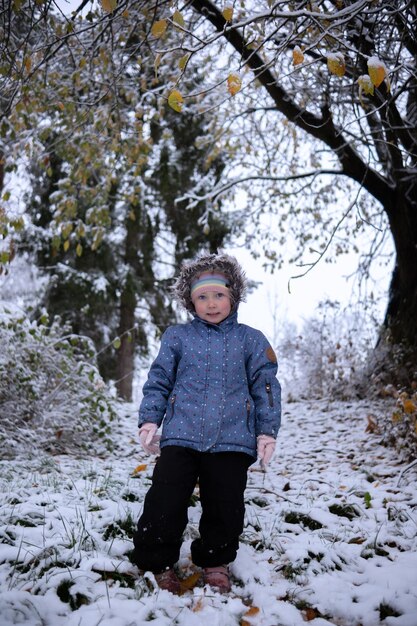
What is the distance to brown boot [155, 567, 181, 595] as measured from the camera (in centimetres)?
211

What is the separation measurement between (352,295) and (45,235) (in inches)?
282

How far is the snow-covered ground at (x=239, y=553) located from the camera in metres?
1.92

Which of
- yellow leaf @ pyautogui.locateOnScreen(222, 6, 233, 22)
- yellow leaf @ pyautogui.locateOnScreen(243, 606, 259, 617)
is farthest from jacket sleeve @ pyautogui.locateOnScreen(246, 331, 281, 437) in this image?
yellow leaf @ pyautogui.locateOnScreen(222, 6, 233, 22)

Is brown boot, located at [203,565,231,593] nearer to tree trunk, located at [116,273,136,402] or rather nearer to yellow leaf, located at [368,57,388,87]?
yellow leaf, located at [368,57,388,87]

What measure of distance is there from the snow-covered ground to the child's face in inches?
47.9

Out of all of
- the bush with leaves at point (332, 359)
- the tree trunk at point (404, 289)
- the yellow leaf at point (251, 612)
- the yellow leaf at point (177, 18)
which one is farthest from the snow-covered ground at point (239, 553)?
the bush with leaves at point (332, 359)

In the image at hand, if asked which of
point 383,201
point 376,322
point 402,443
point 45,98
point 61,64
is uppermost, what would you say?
point 61,64

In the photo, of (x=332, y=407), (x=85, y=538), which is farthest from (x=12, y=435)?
(x=332, y=407)

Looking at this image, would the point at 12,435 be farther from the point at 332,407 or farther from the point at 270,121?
the point at 270,121

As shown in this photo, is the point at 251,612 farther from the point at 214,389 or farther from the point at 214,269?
the point at 214,269

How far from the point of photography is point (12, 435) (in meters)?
4.45

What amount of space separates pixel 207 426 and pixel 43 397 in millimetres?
3299

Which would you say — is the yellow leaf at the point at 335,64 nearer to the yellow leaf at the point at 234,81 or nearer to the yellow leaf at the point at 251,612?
the yellow leaf at the point at 234,81

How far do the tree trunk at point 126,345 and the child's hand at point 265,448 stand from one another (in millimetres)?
8337
